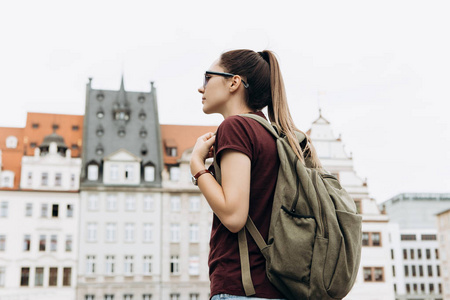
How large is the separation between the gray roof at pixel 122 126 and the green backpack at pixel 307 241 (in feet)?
119

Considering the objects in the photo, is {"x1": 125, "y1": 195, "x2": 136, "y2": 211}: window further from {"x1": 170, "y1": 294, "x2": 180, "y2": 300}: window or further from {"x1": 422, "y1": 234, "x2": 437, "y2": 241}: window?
{"x1": 422, "y1": 234, "x2": 437, "y2": 241}: window

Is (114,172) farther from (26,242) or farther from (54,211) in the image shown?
(26,242)

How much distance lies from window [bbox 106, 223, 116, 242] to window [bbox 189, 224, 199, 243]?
15.3ft

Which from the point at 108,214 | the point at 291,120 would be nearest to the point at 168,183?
the point at 108,214

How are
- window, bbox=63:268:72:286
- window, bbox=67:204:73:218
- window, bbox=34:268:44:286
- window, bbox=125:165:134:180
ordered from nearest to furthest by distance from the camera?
window, bbox=34:268:44:286, window, bbox=63:268:72:286, window, bbox=67:204:73:218, window, bbox=125:165:134:180

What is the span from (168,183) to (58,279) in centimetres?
879

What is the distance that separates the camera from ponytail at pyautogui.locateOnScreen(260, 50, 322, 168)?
7.27 feet

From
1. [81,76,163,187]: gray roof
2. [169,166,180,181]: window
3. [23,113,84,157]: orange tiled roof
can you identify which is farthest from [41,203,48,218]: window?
[169,166,180,181]: window

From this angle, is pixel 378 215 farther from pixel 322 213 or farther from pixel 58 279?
pixel 322 213

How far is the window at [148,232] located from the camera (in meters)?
36.6

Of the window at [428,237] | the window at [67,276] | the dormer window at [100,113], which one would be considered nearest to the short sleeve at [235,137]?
the window at [67,276]

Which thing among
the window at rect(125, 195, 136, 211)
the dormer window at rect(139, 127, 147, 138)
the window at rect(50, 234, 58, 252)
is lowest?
the window at rect(50, 234, 58, 252)

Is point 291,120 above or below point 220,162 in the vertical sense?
above

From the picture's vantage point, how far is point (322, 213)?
1.98 metres
